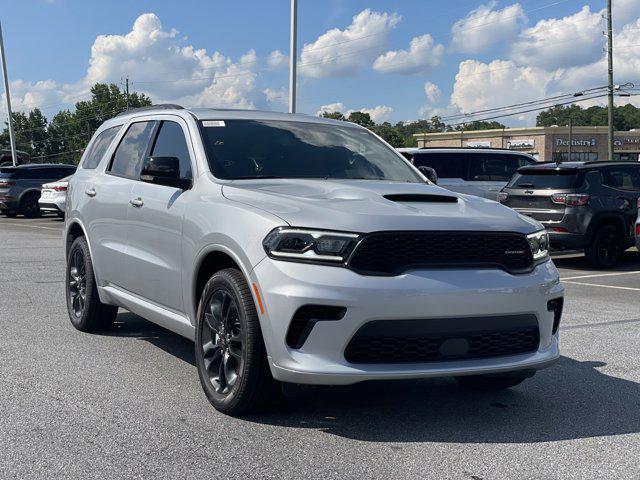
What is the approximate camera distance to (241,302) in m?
4.51

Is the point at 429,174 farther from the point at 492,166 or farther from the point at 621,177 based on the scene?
the point at 492,166

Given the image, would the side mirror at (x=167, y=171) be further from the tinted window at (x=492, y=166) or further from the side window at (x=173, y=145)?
the tinted window at (x=492, y=166)

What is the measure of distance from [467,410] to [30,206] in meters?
25.6

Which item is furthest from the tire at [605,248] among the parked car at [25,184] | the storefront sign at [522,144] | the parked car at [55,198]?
the storefront sign at [522,144]

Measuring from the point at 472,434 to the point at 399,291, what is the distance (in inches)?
37.3

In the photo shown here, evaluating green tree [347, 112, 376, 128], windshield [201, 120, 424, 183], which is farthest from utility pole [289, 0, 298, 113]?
green tree [347, 112, 376, 128]

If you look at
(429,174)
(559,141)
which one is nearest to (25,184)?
(429,174)

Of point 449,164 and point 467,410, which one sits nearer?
point 467,410

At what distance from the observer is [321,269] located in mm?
4227

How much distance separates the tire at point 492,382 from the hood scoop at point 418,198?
1.20m

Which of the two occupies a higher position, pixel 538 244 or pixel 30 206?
pixel 30 206

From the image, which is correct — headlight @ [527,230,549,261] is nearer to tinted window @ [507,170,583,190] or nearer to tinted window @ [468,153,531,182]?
tinted window @ [507,170,583,190]

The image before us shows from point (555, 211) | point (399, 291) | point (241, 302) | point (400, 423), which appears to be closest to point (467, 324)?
point (399, 291)

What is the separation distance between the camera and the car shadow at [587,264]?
45.7 ft
